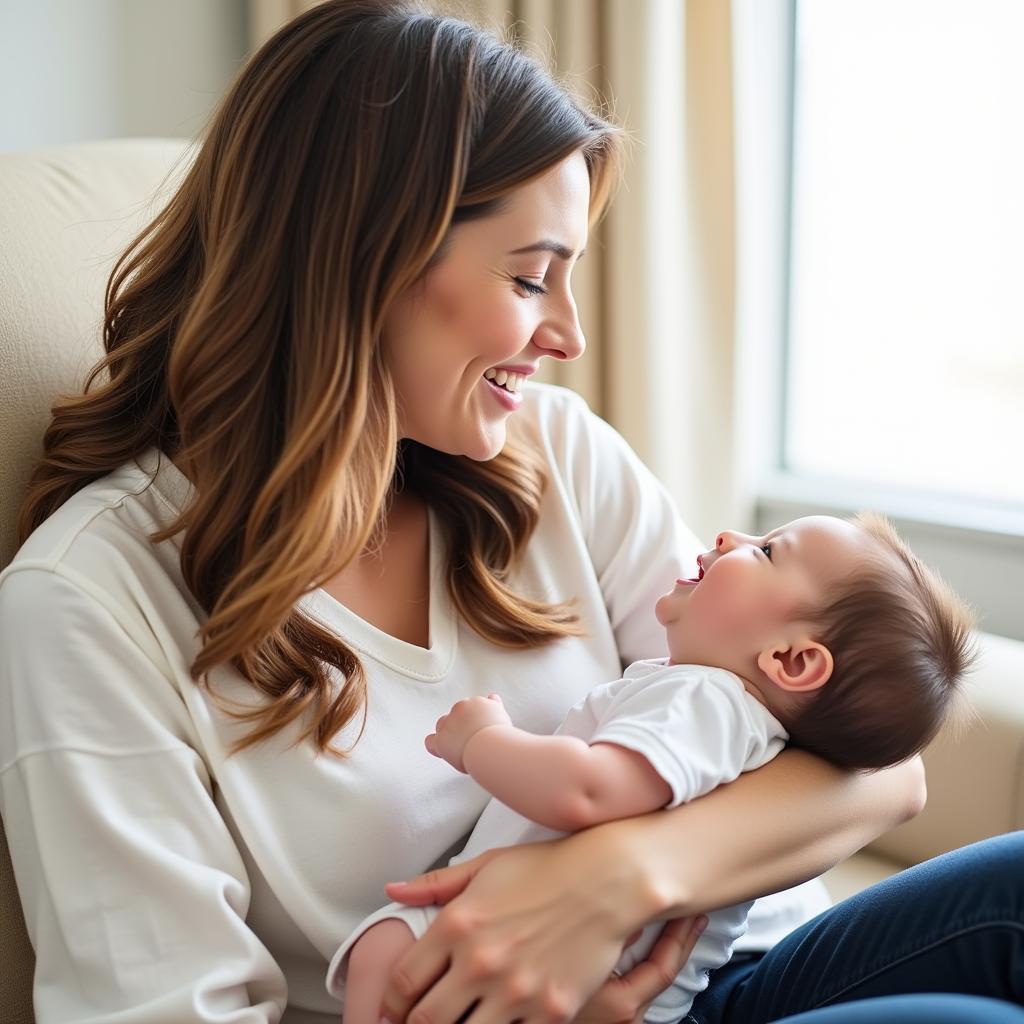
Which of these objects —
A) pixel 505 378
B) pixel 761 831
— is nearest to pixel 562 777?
pixel 761 831

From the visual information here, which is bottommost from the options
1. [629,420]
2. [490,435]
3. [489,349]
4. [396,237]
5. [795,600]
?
[629,420]

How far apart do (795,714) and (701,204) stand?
53.9 inches

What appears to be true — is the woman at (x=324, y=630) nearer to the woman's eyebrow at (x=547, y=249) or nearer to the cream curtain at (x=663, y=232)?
the woman's eyebrow at (x=547, y=249)

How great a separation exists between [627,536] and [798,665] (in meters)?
0.38

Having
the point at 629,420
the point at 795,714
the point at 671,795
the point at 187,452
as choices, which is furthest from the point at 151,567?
the point at 629,420

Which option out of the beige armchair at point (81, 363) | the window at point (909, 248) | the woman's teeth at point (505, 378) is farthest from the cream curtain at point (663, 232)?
the woman's teeth at point (505, 378)

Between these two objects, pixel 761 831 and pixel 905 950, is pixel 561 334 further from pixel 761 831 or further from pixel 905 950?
pixel 905 950

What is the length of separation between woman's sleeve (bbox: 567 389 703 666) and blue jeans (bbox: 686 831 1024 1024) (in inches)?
15.6

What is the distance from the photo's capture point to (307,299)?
3.91 ft

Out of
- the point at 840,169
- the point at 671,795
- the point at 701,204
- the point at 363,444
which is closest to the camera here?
the point at 671,795

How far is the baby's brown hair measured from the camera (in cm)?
118

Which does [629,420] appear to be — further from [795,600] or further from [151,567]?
[151,567]

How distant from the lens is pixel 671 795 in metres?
1.13

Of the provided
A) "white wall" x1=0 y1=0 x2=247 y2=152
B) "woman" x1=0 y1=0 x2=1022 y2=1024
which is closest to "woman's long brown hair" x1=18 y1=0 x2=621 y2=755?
"woman" x1=0 y1=0 x2=1022 y2=1024
